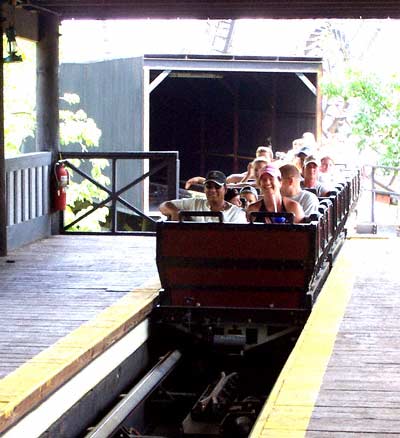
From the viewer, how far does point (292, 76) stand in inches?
742

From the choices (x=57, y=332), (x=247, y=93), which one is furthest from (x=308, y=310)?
(x=247, y=93)

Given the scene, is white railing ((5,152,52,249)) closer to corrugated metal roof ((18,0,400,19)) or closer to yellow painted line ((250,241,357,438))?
corrugated metal roof ((18,0,400,19))

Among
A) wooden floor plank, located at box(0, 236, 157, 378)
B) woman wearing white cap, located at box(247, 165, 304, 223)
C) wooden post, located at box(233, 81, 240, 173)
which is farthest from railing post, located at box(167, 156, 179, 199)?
wooden post, located at box(233, 81, 240, 173)

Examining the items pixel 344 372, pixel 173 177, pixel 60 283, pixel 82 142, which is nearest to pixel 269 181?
pixel 60 283

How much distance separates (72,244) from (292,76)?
30.6 feet

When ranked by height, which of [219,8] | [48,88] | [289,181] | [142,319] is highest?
[219,8]

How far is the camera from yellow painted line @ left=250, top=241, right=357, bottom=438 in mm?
4485

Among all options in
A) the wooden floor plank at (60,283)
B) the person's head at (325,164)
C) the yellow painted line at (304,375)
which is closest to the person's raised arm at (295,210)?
the yellow painted line at (304,375)

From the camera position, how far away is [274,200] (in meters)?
7.58

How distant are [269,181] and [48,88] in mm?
4231

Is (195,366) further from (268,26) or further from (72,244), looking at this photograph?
(268,26)

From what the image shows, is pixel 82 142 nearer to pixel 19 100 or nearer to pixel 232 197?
pixel 19 100

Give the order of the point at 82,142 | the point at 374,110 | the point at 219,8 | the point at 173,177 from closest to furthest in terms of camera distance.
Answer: the point at 219,8, the point at 173,177, the point at 82,142, the point at 374,110

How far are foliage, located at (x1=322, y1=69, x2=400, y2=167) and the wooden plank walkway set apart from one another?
14.3m
